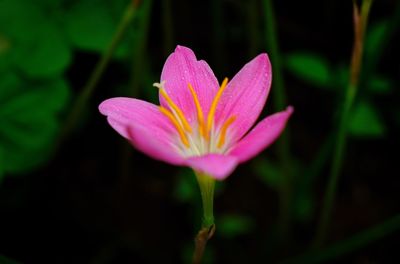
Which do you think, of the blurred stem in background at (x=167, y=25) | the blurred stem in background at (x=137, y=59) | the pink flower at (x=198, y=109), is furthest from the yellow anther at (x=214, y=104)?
the blurred stem in background at (x=167, y=25)

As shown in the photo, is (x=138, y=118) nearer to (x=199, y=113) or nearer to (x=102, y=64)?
(x=199, y=113)

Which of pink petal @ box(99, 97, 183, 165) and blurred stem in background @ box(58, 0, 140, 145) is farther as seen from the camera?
blurred stem in background @ box(58, 0, 140, 145)

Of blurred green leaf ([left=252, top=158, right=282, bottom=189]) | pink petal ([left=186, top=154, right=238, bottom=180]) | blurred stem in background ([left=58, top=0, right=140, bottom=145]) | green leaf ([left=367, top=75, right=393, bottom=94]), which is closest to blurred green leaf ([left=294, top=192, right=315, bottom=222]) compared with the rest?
blurred green leaf ([left=252, top=158, right=282, bottom=189])

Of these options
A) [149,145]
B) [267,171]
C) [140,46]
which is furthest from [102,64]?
[267,171]

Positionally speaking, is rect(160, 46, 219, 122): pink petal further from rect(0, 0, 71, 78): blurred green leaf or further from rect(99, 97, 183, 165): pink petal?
rect(0, 0, 71, 78): blurred green leaf

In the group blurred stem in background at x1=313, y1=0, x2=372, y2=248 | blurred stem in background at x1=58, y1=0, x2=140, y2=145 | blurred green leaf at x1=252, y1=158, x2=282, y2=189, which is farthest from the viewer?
blurred green leaf at x1=252, y1=158, x2=282, y2=189

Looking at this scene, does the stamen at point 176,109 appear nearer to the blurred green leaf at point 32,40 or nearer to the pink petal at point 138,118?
the pink petal at point 138,118

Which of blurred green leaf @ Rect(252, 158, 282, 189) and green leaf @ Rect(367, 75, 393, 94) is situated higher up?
green leaf @ Rect(367, 75, 393, 94)

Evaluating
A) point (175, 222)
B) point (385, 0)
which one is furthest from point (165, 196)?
point (385, 0)

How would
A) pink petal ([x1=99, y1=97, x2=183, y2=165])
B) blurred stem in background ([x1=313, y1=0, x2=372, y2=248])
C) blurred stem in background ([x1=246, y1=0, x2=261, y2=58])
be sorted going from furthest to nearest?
1. blurred stem in background ([x1=246, y1=0, x2=261, y2=58])
2. blurred stem in background ([x1=313, y1=0, x2=372, y2=248])
3. pink petal ([x1=99, y1=97, x2=183, y2=165])
